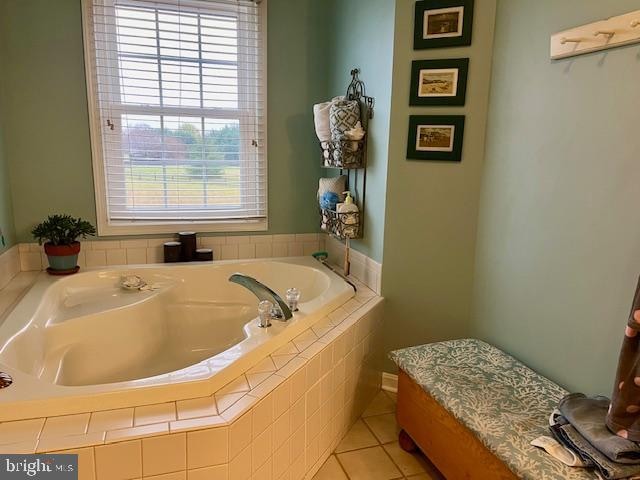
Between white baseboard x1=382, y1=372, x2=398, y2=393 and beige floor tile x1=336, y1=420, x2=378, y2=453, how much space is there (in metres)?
0.35

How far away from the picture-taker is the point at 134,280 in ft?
8.16

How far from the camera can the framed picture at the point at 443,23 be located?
6.57 feet

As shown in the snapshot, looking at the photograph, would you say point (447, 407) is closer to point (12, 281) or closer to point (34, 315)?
point (34, 315)

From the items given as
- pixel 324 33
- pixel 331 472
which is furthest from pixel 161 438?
pixel 324 33

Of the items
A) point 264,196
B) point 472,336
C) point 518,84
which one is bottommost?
point 472,336

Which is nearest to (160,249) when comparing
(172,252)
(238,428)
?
(172,252)

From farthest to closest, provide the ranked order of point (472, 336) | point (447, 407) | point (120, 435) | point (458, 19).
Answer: point (472, 336), point (458, 19), point (447, 407), point (120, 435)

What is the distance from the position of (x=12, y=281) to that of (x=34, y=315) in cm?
61

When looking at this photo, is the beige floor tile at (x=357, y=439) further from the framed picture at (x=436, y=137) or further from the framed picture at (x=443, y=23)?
the framed picture at (x=443, y=23)

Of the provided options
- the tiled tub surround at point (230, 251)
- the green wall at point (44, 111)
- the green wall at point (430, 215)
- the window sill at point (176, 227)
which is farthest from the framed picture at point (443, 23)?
the green wall at point (44, 111)

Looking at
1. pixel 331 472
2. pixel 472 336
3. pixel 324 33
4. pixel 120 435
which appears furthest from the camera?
pixel 324 33

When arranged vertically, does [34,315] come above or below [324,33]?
below

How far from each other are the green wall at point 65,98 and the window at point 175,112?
77mm

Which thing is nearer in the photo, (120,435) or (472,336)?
(120,435)
